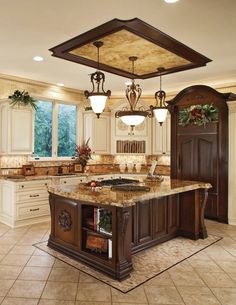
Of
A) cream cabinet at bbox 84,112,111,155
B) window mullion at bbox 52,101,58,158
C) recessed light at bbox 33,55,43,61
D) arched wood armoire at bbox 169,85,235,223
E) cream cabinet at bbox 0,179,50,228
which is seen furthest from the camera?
cream cabinet at bbox 84,112,111,155

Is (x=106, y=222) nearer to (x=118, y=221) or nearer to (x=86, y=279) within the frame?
(x=118, y=221)

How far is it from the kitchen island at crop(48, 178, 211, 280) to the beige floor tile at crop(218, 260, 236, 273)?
2.84 feet

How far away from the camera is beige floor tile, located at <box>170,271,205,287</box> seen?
2952 mm

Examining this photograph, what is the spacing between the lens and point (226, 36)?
11.7ft

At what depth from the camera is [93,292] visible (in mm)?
2748

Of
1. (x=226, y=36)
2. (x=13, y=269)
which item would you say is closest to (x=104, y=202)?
(x=13, y=269)

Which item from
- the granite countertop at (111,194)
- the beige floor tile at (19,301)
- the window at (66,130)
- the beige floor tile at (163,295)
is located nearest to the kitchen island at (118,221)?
the granite countertop at (111,194)

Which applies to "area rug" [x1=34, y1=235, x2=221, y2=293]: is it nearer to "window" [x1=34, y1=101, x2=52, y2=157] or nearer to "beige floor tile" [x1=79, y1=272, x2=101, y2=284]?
"beige floor tile" [x1=79, y1=272, x2=101, y2=284]

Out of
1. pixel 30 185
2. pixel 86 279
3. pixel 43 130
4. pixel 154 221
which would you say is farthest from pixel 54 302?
pixel 43 130

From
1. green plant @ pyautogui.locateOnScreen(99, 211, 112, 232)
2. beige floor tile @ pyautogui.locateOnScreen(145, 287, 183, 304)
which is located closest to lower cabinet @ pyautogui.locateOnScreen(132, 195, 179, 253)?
green plant @ pyautogui.locateOnScreen(99, 211, 112, 232)

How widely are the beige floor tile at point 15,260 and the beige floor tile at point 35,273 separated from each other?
0.19 metres

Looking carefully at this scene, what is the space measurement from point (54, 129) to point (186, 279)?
4.57 m

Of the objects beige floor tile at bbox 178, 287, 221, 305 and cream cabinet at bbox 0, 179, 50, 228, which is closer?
beige floor tile at bbox 178, 287, 221, 305

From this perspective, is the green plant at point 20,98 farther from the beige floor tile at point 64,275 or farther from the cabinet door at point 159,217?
the beige floor tile at point 64,275
